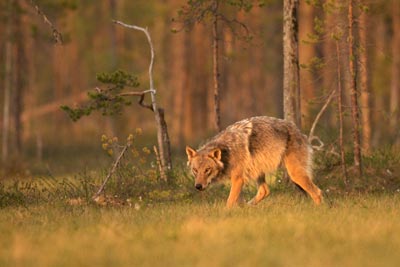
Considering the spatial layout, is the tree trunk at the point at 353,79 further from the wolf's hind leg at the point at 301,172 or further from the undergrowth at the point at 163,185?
the wolf's hind leg at the point at 301,172

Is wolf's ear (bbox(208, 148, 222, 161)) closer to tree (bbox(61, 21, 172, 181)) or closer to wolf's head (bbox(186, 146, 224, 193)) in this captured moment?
wolf's head (bbox(186, 146, 224, 193))

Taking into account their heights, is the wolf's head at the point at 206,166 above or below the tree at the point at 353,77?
below

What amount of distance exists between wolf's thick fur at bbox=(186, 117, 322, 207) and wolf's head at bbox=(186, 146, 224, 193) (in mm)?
49

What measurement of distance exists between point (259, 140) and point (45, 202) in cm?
426

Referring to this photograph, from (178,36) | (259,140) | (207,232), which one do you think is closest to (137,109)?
(178,36)

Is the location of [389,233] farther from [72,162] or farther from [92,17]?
[92,17]

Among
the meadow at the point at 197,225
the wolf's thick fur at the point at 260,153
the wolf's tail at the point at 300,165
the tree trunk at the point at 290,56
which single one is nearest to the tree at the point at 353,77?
the meadow at the point at 197,225

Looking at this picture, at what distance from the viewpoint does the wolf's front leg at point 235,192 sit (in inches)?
514

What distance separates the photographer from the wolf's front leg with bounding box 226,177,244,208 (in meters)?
13.1

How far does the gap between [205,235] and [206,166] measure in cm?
366

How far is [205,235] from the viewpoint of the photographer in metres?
9.44

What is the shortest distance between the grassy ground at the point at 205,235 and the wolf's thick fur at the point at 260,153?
517 mm

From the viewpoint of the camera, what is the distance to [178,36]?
41.4 m

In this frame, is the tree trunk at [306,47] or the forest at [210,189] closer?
the forest at [210,189]
